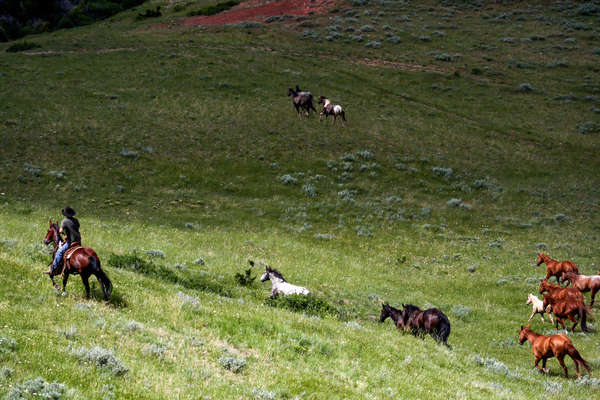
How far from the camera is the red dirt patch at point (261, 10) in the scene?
255 ft

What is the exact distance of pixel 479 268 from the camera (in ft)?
76.9

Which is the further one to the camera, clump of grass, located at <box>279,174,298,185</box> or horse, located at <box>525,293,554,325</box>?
clump of grass, located at <box>279,174,298,185</box>

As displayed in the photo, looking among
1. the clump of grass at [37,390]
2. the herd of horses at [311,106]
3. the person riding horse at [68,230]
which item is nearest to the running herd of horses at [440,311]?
the person riding horse at [68,230]

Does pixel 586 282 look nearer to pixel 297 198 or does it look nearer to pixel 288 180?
pixel 297 198

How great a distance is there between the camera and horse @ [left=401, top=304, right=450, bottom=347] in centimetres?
1344

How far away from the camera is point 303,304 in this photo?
15016mm

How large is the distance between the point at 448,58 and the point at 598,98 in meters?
19.5

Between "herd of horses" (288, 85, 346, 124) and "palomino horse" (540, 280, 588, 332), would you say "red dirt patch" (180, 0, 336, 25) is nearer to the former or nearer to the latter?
"herd of horses" (288, 85, 346, 124)

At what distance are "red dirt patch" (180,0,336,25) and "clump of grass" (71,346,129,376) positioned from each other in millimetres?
76632

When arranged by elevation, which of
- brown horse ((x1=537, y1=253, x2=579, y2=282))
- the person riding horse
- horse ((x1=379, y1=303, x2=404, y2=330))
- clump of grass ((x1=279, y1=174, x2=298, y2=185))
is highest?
the person riding horse

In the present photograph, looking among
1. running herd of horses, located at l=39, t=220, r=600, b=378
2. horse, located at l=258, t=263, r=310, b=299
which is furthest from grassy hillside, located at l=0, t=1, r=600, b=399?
horse, located at l=258, t=263, r=310, b=299

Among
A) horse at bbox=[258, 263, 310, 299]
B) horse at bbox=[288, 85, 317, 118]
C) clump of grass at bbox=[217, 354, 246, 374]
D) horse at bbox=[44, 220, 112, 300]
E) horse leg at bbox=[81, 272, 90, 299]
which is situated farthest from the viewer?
horse at bbox=[288, 85, 317, 118]

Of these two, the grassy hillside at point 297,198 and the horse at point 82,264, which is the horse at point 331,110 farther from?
the horse at point 82,264

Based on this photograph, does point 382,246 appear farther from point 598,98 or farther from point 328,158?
point 598,98
